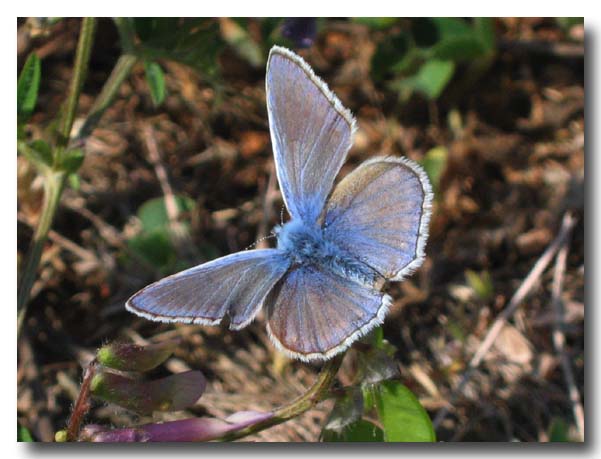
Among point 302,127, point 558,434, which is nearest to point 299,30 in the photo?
point 302,127

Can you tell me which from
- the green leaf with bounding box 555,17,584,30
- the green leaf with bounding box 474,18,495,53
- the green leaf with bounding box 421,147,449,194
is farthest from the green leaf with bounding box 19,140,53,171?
the green leaf with bounding box 555,17,584,30

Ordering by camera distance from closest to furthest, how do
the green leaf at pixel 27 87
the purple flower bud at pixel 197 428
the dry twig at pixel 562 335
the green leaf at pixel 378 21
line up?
the purple flower bud at pixel 197 428
the green leaf at pixel 27 87
the dry twig at pixel 562 335
the green leaf at pixel 378 21

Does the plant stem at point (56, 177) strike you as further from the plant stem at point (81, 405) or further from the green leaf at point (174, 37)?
the plant stem at point (81, 405)

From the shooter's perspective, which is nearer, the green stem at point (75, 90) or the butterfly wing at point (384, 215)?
the butterfly wing at point (384, 215)

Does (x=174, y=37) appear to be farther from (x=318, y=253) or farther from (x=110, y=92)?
(x=318, y=253)

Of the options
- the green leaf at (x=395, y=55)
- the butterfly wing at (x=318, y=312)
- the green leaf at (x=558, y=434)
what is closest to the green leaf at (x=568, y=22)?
the green leaf at (x=395, y=55)

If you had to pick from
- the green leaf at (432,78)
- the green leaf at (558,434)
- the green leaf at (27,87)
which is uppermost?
the green leaf at (432,78)
